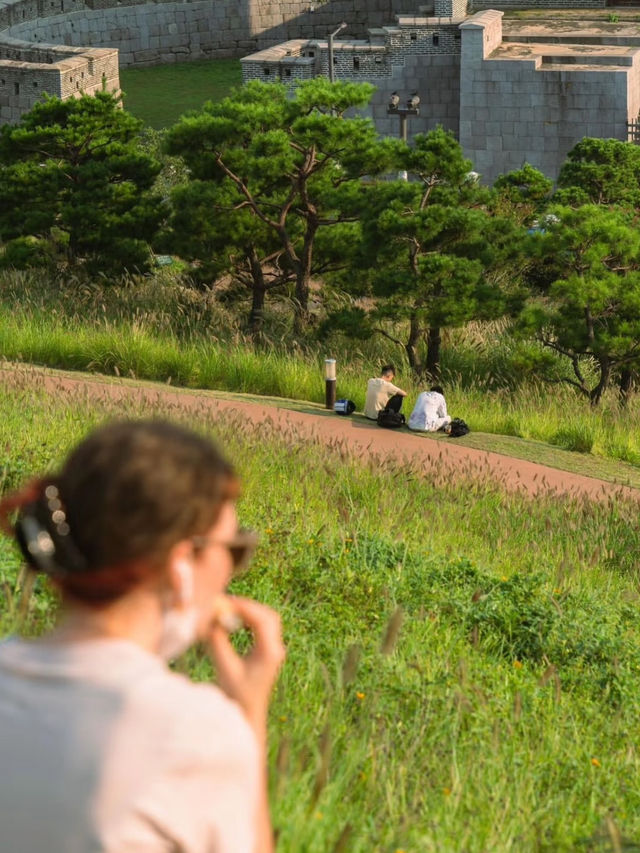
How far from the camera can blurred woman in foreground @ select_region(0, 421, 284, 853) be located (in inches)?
70.2

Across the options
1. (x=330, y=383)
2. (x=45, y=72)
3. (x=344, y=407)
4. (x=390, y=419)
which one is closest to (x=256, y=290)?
(x=330, y=383)

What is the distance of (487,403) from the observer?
51.0 feet

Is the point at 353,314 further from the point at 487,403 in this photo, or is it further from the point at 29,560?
the point at 29,560

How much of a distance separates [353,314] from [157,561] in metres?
16.0

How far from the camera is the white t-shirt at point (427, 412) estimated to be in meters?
13.6

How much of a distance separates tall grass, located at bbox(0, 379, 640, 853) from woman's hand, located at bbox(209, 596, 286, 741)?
2.23 ft

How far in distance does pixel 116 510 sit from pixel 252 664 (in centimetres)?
42

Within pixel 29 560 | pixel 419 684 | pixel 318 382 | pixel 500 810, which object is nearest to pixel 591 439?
pixel 318 382

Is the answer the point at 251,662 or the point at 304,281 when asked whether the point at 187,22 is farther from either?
the point at 251,662

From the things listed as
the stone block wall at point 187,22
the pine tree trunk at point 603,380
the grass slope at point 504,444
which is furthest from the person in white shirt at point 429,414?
the stone block wall at point 187,22

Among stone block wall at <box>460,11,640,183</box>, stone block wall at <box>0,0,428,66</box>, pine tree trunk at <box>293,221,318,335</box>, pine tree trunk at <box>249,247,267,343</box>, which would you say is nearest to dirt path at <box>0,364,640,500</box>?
pine tree trunk at <box>293,221,318,335</box>

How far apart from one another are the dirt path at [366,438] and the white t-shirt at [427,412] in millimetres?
165

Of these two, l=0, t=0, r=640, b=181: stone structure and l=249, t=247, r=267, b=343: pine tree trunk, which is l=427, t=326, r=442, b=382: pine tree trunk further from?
l=0, t=0, r=640, b=181: stone structure

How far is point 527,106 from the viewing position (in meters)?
31.9
